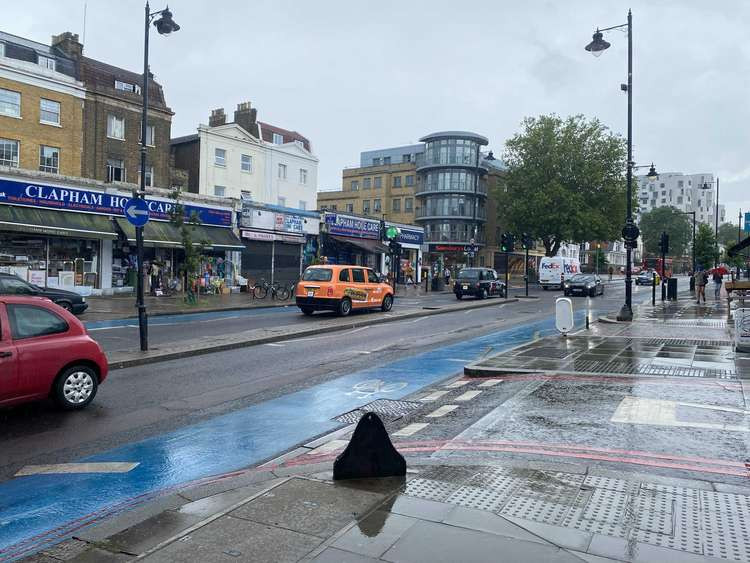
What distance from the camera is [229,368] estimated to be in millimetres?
11016

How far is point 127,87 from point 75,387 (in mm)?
36872

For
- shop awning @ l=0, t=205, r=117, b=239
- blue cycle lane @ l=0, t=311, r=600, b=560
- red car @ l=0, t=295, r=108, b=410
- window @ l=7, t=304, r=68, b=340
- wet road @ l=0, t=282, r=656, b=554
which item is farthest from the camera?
shop awning @ l=0, t=205, r=117, b=239

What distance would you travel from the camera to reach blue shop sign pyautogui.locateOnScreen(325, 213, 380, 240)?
4075 cm

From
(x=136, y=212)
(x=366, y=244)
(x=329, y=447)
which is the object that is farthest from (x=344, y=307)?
(x=366, y=244)

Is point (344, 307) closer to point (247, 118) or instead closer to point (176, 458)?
point (176, 458)

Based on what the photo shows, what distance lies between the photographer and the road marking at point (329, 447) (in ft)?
19.9

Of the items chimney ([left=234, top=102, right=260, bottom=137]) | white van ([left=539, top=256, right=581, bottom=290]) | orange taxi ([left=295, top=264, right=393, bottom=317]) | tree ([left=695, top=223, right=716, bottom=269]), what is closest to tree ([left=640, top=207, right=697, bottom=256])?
tree ([left=695, top=223, right=716, bottom=269])

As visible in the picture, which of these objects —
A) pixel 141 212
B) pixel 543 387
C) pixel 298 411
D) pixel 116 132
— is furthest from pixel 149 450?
pixel 116 132

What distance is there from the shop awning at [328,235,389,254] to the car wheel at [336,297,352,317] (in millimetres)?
20279

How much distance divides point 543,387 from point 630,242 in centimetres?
1255

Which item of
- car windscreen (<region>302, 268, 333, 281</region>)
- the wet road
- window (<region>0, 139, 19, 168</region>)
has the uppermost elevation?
window (<region>0, 139, 19, 168</region>)

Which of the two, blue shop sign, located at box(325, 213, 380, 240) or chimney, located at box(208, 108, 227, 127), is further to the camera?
chimney, located at box(208, 108, 227, 127)

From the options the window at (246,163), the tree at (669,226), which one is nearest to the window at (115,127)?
the window at (246,163)

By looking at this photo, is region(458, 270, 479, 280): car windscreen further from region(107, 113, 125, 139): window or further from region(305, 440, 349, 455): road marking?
region(305, 440, 349, 455): road marking
